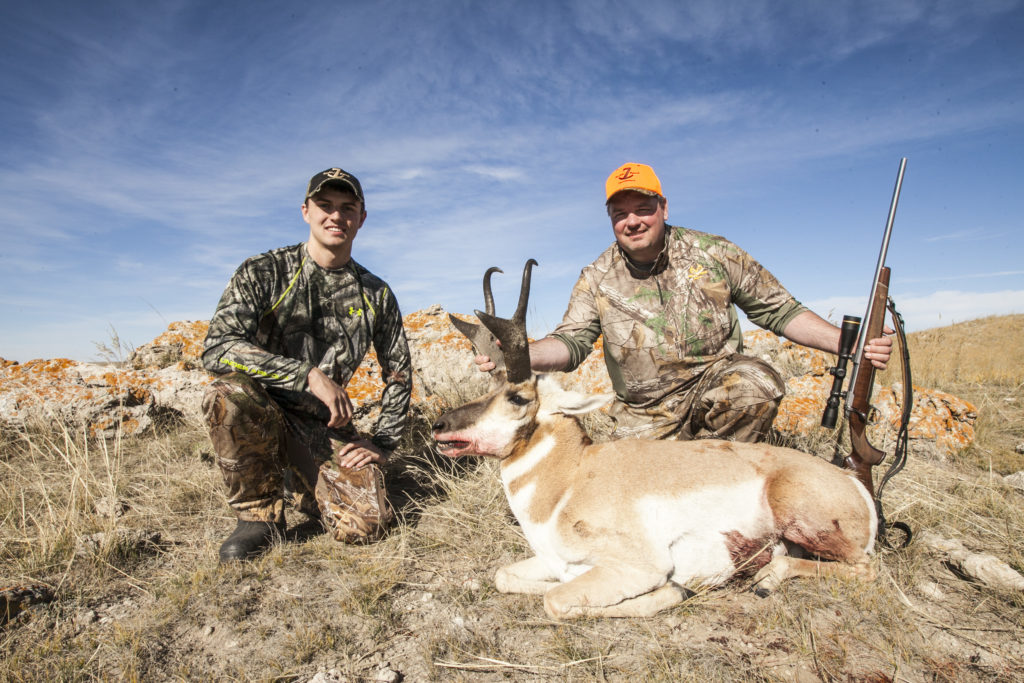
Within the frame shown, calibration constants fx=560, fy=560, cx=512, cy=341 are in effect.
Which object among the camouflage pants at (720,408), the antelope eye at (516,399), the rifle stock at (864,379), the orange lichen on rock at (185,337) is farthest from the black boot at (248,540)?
the orange lichen on rock at (185,337)

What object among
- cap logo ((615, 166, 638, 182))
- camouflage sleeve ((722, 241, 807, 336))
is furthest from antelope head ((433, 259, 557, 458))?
camouflage sleeve ((722, 241, 807, 336))

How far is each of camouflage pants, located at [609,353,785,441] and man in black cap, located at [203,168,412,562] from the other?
2.32 meters

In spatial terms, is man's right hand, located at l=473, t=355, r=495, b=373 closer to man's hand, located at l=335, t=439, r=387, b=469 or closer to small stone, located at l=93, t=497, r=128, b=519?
man's hand, located at l=335, t=439, r=387, b=469

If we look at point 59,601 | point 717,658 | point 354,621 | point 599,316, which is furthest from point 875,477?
point 59,601

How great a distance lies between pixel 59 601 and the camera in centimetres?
368

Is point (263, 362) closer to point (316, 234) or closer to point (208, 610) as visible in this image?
point (316, 234)

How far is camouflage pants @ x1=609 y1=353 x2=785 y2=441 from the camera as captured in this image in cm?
463

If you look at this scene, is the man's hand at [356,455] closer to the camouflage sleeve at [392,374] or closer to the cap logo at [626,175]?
the camouflage sleeve at [392,374]

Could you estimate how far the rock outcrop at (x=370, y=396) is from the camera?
6.55 m

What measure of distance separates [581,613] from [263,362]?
10.1 ft

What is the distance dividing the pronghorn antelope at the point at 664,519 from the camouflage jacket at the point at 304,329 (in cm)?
158

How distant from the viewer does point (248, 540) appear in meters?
4.40

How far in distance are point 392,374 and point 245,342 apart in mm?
1343

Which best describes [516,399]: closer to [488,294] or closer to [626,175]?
[488,294]
